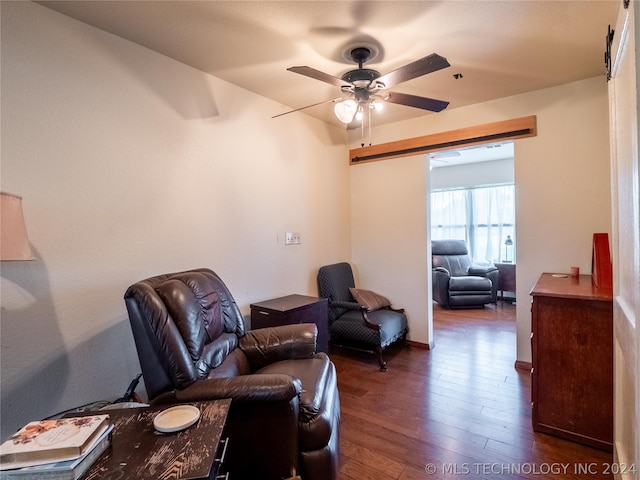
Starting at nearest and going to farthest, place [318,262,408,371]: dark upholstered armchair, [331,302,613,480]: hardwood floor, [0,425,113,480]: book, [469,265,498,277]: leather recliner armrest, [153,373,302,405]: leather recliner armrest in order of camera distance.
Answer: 1. [0,425,113,480]: book
2. [153,373,302,405]: leather recliner armrest
3. [331,302,613,480]: hardwood floor
4. [318,262,408,371]: dark upholstered armchair
5. [469,265,498,277]: leather recliner armrest

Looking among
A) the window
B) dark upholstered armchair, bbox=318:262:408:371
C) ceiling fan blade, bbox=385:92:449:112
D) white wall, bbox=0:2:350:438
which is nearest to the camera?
white wall, bbox=0:2:350:438

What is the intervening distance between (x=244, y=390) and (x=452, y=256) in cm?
513

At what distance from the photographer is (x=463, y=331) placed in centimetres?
419

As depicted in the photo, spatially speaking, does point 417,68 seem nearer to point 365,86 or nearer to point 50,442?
point 365,86

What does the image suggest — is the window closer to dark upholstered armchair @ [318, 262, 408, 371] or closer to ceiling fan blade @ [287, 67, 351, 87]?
dark upholstered armchair @ [318, 262, 408, 371]

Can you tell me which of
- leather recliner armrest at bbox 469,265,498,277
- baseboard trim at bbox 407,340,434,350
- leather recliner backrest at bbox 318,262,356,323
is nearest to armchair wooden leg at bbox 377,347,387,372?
leather recliner backrest at bbox 318,262,356,323

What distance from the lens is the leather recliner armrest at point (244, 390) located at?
1375 mm

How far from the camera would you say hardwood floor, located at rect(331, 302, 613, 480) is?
179cm

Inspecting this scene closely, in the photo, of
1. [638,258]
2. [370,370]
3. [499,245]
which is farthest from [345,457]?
[499,245]

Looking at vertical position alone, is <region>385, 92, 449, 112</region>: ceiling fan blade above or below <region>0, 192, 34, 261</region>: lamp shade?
above

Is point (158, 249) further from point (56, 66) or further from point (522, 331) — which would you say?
point (522, 331)

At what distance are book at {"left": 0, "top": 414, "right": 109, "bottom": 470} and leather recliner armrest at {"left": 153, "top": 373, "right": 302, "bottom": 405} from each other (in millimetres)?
369

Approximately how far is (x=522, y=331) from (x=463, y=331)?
118 cm

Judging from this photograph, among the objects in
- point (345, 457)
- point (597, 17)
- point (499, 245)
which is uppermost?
point (597, 17)
